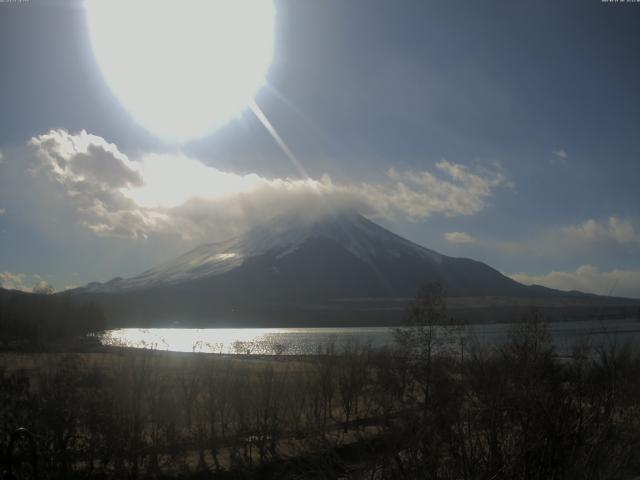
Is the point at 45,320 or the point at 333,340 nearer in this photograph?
the point at 333,340

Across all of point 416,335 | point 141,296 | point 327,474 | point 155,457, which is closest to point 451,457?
point 327,474

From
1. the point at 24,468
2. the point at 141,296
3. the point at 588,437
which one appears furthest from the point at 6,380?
the point at 141,296

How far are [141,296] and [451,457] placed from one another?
184888 mm

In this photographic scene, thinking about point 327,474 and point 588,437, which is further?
point 588,437

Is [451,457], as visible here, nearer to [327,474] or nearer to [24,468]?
[327,474]

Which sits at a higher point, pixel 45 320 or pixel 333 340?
pixel 45 320

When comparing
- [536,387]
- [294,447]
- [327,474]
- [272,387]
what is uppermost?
[536,387]

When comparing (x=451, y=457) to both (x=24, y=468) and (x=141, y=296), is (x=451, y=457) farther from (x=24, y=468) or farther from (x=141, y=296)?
(x=141, y=296)

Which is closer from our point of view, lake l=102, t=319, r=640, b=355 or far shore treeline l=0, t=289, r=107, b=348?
lake l=102, t=319, r=640, b=355

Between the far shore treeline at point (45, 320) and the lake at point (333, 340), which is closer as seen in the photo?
the lake at point (333, 340)

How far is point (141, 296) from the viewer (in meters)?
180

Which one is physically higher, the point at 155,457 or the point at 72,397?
the point at 72,397

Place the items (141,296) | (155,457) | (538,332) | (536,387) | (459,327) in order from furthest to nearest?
(141,296)
(459,327)
(538,332)
(155,457)
(536,387)

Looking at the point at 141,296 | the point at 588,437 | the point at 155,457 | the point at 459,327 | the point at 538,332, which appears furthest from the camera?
the point at 141,296
